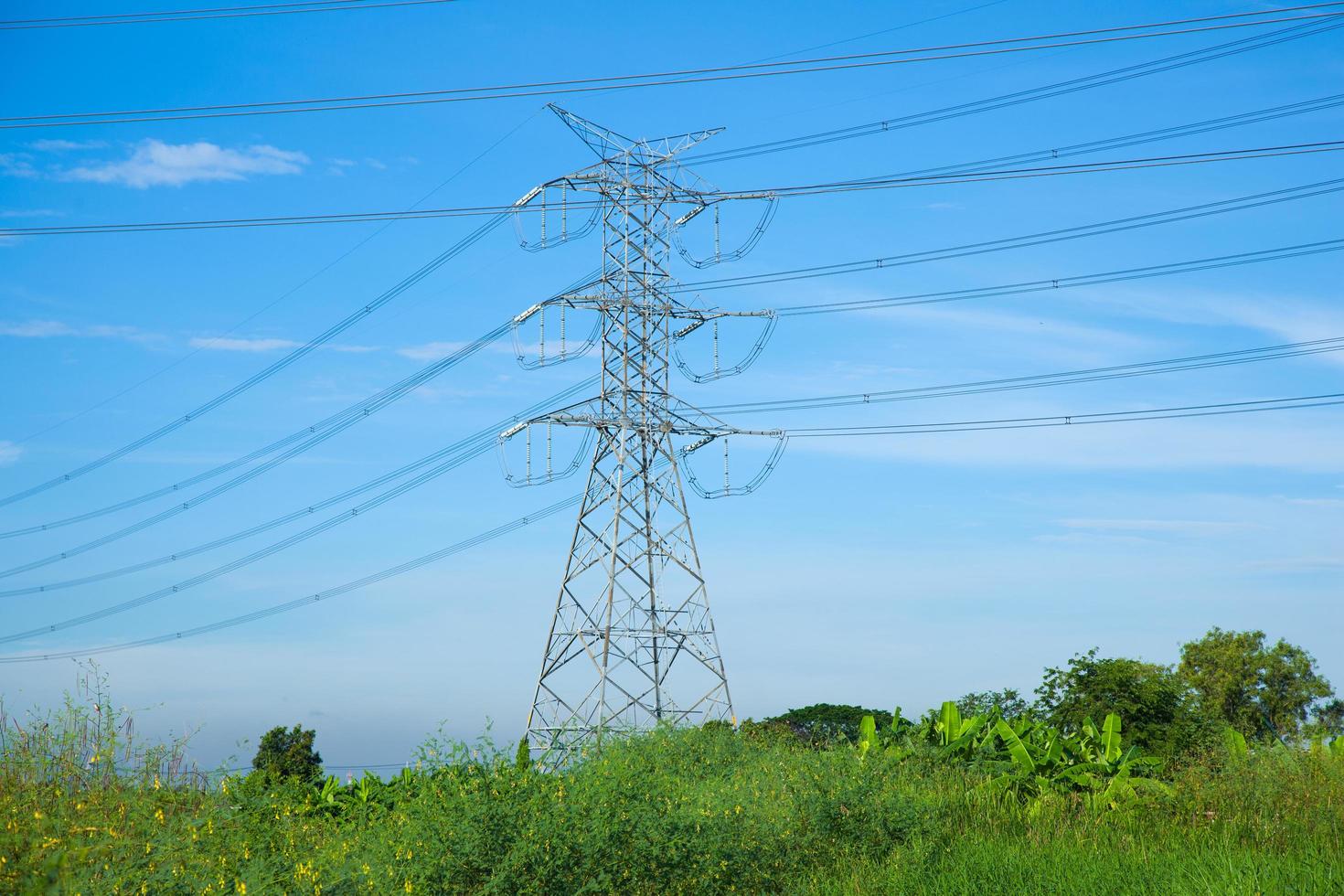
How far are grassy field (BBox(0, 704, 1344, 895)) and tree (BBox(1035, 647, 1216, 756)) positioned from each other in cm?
234

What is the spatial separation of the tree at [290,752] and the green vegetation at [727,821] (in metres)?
4.85

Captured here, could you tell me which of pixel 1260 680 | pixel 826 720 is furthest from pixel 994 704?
pixel 1260 680

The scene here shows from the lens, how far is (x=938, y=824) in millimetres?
10844

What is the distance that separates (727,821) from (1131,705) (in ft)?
26.3

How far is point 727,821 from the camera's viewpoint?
375 inches

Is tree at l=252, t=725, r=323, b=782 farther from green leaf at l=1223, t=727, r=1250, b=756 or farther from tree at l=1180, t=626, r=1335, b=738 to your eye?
tree at l=1180, t=626, r=1335, b=738

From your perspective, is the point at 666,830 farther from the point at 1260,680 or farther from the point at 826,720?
the point at 1260,680

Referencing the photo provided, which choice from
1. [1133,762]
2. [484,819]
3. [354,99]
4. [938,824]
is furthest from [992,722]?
[354,99]

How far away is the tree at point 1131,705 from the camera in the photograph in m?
15.0

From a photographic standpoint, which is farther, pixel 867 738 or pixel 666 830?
pixel 867 738

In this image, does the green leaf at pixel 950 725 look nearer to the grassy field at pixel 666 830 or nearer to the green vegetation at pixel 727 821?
the green vegetation at pixel 727 821

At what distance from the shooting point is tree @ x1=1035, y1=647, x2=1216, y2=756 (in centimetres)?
1505

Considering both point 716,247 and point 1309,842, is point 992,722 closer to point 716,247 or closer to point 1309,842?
point 1309,842

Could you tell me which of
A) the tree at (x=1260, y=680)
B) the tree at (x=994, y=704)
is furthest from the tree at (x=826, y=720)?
the tree at (x=1260, y=680)
